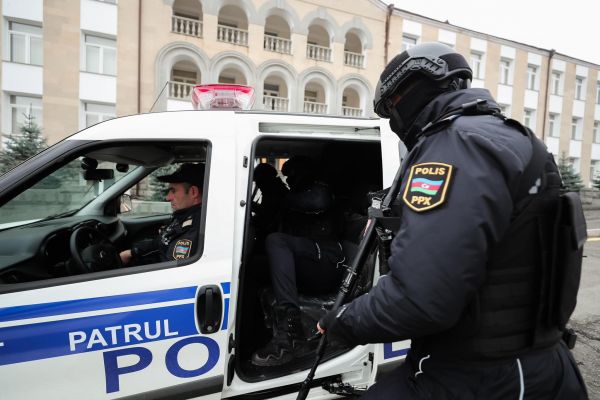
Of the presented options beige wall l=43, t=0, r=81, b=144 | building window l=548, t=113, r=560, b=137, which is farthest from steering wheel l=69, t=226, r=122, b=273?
building window l=548, t=113, r=560, b=137

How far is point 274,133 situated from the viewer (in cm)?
184

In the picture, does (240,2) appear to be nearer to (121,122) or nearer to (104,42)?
(104,42)

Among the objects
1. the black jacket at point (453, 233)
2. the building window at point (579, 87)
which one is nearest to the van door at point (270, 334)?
the black jacket at point (453, 233)

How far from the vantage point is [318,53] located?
17.8 metres

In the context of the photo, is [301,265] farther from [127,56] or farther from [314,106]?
[314,106]

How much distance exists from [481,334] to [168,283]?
3.85 ft

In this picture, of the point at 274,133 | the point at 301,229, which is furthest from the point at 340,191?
the point at 274,133

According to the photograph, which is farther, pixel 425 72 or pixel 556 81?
pixel 556 81

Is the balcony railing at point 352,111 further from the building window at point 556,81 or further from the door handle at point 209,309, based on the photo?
the door handle at point 209,309

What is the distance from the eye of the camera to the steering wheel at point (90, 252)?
1.89m

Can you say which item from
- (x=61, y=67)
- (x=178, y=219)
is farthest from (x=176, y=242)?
(x=61, y=67)

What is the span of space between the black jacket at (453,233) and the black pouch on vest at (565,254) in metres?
0.18

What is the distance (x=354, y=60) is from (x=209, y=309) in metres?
18.9

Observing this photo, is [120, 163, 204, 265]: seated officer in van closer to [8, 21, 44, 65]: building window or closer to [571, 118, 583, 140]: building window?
[8, 21, 44, 65]: building window
